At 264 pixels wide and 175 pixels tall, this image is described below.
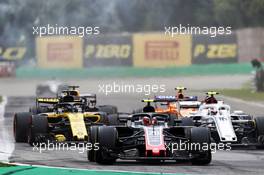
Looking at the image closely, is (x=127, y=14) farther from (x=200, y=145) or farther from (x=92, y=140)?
(x=200, y=145)

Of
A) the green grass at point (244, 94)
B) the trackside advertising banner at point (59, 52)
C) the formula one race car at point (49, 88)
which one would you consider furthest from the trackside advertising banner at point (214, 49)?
the formula one race car at point (49, 88)

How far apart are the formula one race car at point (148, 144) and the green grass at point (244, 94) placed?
24840 millimetres

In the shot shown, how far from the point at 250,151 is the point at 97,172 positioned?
6.28m

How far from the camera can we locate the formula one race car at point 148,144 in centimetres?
2080

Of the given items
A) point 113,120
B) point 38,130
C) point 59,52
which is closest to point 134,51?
point 59,52

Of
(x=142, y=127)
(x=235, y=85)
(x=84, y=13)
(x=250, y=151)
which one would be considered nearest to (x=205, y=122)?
(x=250, y=151)

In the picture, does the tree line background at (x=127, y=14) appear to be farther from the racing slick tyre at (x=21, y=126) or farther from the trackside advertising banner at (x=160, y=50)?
the racing slick tyre at (x=21, y=126)

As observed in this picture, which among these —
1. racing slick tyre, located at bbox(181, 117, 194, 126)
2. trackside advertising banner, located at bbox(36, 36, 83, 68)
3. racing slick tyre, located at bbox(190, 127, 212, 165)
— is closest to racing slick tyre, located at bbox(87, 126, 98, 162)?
racing slick tyre, located at bbox(190, 127, 212, 165)

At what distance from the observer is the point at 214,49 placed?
5650 centimetres

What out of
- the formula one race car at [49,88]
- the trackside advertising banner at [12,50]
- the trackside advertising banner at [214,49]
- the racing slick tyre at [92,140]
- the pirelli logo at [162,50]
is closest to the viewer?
the racing slick tyre at [92,140]

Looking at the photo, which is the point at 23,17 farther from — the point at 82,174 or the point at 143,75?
the point at 82,174

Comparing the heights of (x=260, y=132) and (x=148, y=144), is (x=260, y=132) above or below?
above

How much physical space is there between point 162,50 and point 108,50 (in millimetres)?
2704

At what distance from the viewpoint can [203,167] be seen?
2041cm
